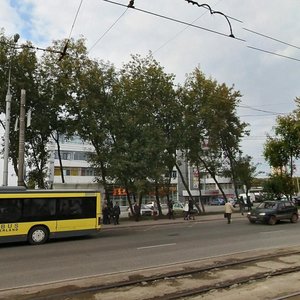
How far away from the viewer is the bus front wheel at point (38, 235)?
658 inches

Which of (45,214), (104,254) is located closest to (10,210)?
(45,214)

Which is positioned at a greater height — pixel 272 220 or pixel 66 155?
pixel 66 155

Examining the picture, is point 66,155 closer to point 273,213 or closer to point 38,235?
point 273,213

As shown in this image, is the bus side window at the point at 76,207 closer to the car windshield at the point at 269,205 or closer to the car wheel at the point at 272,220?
the car wheel at the point at 272,220

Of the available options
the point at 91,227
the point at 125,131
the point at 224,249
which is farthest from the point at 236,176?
the point at 224,249

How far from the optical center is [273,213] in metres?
24.0

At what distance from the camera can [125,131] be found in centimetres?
2814

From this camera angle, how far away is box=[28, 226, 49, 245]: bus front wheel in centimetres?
1672

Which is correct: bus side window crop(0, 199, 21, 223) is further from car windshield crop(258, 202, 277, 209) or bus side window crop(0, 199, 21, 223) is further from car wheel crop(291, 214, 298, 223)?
car wheel crop(291, 214, 298, 223)

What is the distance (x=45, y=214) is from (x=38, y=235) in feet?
3.19

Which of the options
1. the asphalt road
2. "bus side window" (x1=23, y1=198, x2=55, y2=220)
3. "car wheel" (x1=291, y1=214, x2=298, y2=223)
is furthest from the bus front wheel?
"car wheel" (x1=291, y1=214, x2=298, y2=223)

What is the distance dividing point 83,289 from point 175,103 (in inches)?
991

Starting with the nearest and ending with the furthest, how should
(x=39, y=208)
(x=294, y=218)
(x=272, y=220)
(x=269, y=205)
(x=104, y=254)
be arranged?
(x=104, y=254) → (x=39, y=208) → (x=272, y=220) → (x=269, y=205) → (x=294, y=218)

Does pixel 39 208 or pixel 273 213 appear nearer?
pixel 39 208
